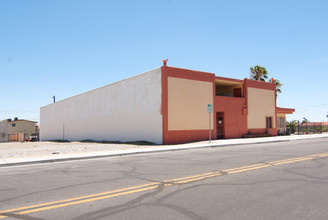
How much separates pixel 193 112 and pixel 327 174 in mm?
15106

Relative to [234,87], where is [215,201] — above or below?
below

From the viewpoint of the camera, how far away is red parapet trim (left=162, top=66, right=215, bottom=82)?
21.3m

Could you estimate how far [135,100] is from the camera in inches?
952

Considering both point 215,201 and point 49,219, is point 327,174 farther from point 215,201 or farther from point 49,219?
point 49,219

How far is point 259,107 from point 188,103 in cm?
1093

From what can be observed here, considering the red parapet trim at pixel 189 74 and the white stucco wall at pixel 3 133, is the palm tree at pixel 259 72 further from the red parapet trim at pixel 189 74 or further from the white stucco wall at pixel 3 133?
the white stucco wall at pixel 3 133

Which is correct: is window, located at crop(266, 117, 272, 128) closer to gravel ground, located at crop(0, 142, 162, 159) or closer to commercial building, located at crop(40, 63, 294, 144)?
commercial building, located at crop(40, 63, 294, 144)

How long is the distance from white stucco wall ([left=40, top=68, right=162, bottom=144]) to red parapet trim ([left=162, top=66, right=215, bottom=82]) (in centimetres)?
95

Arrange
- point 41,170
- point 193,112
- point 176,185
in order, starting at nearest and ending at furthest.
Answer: point 176,185, point 41,170, point 193,112

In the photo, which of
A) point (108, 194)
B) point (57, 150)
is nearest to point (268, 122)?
point (57, 150)

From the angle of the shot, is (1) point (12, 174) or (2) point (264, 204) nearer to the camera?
(2) point (264, 204)

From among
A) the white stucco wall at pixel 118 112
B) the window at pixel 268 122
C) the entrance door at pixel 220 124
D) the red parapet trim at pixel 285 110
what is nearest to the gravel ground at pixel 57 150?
the white stucco wall at pixel 118 112

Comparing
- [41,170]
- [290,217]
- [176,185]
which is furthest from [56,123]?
[290,217]

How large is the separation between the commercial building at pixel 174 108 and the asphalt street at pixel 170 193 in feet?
39.6
